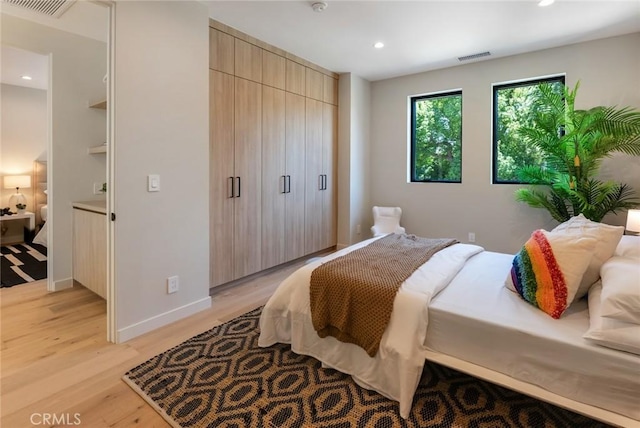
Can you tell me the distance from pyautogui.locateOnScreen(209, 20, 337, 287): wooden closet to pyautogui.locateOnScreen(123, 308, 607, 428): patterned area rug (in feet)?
4.29

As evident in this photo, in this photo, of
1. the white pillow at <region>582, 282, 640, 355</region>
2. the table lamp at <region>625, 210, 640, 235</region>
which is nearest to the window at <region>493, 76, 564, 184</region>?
the table lamp at <region>625, 210, 640, 235</region>

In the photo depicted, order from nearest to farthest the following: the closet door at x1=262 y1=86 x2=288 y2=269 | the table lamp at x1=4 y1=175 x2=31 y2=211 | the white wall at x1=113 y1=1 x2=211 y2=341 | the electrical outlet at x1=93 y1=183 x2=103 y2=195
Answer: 1. the white wall at x1=113 y1=1 x2=211 y2=341
2. the electrical outlet at x1=93 y1=183 x2=103 y2=195
3. the closet door at x1=262 y1=86 x2=288 y2=269
4. the table lamp at x1=4 y1=175 x2=31 y2=211

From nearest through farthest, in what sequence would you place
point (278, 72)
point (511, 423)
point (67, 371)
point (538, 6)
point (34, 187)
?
point (511, 423), point (67, 371), point (538, 6), point (278, 72), point (34, 187)

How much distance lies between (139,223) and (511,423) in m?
2.55

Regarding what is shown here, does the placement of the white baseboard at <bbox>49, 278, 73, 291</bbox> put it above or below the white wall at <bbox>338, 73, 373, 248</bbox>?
below

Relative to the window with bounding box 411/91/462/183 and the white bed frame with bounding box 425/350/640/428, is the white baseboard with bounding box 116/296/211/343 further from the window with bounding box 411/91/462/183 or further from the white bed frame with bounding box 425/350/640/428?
the window with bounding box 411/91/462/183

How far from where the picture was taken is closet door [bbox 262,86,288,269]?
11.9 ft

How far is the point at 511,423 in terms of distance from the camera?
61.3 inches

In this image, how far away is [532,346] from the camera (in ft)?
4.76

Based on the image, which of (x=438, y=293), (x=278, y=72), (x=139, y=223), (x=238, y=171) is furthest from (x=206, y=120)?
(x=438, y=293)

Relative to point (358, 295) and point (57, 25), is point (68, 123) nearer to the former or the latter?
point (57, 25)

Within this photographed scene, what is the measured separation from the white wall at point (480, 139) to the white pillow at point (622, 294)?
8.60 feet

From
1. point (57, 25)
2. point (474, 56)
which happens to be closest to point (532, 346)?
point (474, 56)

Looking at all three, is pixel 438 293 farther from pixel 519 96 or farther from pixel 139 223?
pixel 519 96
